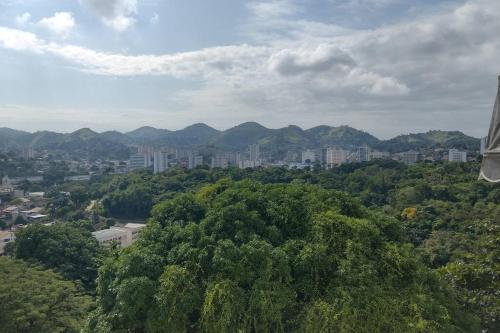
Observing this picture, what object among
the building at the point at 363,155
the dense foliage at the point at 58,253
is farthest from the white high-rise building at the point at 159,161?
the dense foliage at the point at 58,253

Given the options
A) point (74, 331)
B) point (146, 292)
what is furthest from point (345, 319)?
point (74, 331)

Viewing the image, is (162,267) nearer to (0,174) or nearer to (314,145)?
(0,174)

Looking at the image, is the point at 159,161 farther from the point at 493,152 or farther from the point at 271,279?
the point at 493,152

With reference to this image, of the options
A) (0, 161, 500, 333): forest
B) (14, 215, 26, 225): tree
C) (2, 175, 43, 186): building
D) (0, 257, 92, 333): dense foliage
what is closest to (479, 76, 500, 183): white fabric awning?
(0, 161, 500, 333): forest

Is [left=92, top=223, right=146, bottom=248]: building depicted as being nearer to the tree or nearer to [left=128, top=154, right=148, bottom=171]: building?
the tree

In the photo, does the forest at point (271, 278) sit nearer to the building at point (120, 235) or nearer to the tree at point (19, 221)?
the building at point (120, 235)
